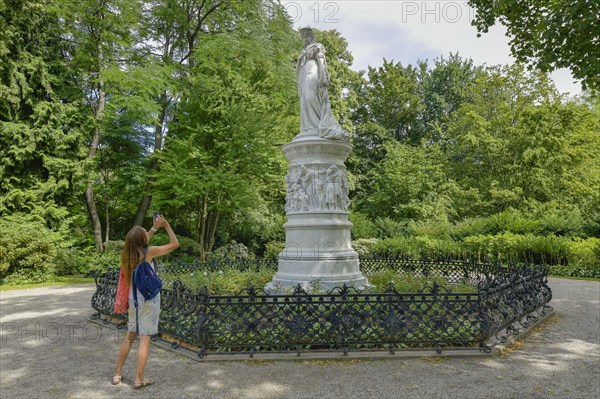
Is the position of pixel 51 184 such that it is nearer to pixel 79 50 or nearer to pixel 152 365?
pixel 79 50

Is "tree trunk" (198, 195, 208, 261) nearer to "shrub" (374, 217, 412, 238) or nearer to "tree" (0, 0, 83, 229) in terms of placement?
"tree" (0, 0, 83, 229)

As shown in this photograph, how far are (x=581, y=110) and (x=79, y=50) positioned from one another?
28747 millimetres

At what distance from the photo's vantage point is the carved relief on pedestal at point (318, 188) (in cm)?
807

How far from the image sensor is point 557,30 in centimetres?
901

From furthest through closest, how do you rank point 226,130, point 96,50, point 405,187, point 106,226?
point 405,187 → point 106,226 → point 96,50 → point 226,130

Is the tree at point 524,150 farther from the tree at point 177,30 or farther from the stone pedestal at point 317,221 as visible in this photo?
the stone pedestal at point 317,221

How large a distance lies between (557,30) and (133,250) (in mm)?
9931

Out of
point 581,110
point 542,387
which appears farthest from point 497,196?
point 542,387

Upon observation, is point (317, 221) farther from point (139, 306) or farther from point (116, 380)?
point (116, 380)

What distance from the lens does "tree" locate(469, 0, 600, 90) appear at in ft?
26.0

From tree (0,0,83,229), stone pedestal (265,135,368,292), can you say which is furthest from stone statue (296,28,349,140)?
tree (0,0,83,229)

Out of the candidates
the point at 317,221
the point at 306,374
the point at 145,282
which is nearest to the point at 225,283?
the point at 317,221

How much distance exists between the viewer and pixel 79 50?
19.5m

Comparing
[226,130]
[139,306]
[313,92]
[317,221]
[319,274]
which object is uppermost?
[226,130]
